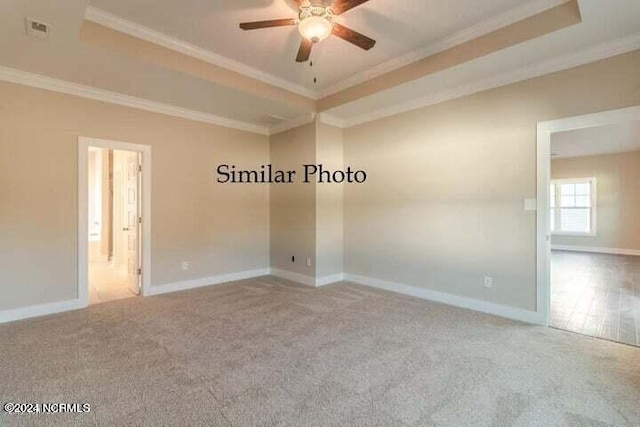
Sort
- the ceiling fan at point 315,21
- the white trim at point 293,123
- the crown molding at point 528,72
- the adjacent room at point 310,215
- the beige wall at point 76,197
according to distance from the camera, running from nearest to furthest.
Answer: the adjacent room at point 310,215, the ceiling fan at point 315,21, the crown molding at point 528,72, the beige wall at point 76,197, the white trim at point 293,123

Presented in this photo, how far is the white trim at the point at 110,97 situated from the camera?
3.39 meters

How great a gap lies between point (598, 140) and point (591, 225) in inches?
114

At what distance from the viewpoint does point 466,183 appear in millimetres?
3863

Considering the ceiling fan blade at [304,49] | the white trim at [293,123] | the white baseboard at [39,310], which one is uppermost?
the white trim at [293,123]

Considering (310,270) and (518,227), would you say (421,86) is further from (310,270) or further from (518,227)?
(310,270)

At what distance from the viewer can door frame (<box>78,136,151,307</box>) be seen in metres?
3.83

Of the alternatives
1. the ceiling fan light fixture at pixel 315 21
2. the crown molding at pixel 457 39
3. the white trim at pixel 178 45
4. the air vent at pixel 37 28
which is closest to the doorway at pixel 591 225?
the crown molding at pixel 457 39

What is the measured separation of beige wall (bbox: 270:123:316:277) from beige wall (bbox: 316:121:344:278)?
0.09 metres

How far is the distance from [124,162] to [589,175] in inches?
448

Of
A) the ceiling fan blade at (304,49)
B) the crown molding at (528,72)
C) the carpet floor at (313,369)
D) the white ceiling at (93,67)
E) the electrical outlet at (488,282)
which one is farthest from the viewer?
the electrical outlet at (488,282)

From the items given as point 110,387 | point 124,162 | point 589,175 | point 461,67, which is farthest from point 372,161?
point 589,175

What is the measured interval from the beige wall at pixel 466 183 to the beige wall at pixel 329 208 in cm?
27

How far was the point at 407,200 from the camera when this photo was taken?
14.6ft

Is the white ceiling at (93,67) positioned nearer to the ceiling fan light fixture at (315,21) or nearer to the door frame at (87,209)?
the door frame at (87,209)
